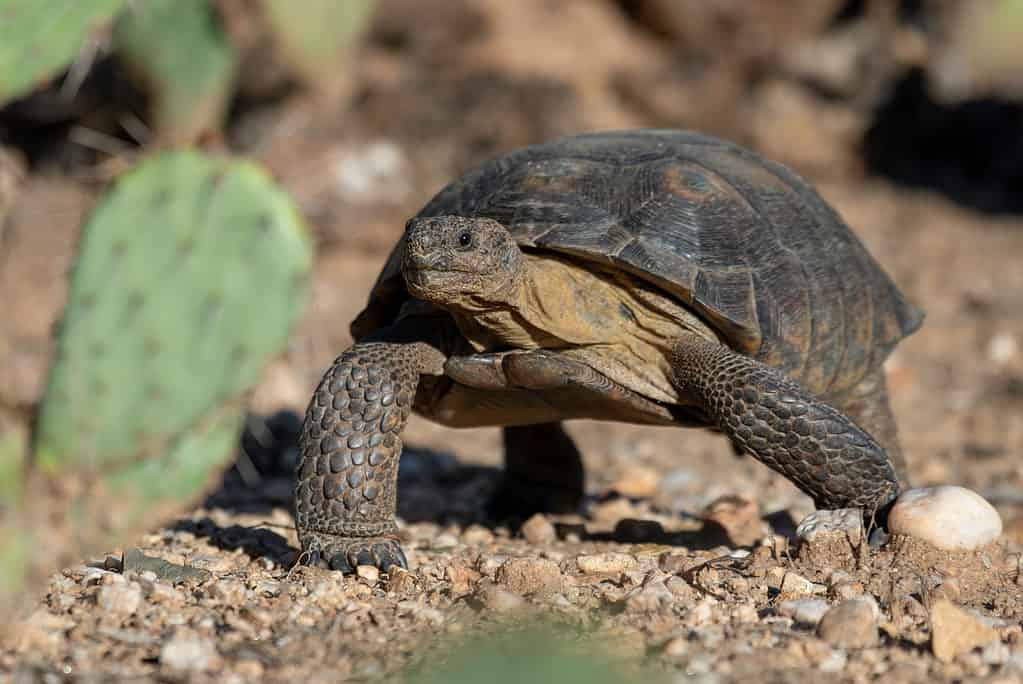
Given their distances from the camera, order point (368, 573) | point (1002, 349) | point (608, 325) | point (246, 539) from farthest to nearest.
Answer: point (1002, 349) → point (246, 539) → point (608, 325) → point (368, 573)

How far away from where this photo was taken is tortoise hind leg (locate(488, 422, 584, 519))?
563 centimetres

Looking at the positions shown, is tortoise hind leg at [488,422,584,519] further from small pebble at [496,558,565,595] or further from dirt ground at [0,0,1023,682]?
small pebble at [496,558,565,595]

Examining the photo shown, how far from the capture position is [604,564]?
4.10 meters

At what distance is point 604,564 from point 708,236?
126cm

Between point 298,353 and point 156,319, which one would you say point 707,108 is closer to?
point 298,353

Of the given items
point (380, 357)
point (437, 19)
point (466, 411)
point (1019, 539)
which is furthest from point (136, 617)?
point (437, 19)

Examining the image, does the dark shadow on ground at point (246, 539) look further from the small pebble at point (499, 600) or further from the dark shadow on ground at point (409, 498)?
the small pebble at point (499, 600)

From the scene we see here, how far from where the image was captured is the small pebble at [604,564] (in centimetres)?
407

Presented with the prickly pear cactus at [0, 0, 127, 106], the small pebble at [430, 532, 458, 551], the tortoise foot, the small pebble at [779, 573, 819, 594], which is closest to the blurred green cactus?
the prickly pear cactus at [0, 0, 127, 106]

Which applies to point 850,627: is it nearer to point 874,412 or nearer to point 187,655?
point 187,655

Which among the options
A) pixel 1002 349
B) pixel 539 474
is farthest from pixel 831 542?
pixel 1002 349

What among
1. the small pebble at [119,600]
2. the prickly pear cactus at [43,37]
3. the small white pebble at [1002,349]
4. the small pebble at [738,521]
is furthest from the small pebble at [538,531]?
the small white pebble at [1002,349]

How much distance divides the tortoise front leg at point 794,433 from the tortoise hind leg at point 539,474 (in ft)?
4.68

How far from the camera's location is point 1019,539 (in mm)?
4965
